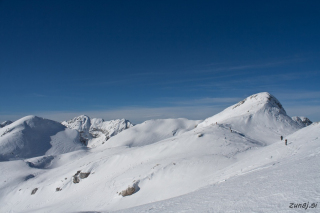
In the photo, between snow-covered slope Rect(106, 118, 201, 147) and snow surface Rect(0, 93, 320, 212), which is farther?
snow-covered slope Rect(106, 118, 201, 147)

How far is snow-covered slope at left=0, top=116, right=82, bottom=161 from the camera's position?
3662 inches

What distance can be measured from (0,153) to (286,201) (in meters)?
109

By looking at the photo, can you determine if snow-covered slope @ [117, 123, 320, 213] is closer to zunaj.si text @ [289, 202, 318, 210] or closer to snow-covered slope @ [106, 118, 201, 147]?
zunaj.si text @ [289, 202, 318, 210]

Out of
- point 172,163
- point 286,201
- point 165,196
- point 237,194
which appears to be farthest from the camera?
point 172,163

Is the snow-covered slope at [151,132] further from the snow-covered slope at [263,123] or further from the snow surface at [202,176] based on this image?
the snow-covered slope at [263,123]

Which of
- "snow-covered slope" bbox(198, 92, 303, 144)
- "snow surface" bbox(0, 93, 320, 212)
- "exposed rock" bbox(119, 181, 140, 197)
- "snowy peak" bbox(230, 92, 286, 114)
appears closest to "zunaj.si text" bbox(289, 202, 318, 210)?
"snow surface" bbox(0, 93, 320, 212)

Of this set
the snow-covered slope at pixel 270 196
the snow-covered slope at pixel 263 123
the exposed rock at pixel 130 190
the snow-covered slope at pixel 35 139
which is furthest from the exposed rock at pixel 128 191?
the snow-covered slope at pixel 35 139

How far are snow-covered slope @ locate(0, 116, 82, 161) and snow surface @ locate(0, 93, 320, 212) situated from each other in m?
39.1

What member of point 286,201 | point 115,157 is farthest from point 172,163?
point 286,201

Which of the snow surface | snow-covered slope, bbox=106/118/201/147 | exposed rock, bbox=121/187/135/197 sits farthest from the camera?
snow-covered slope, bbox=106/118/201/147

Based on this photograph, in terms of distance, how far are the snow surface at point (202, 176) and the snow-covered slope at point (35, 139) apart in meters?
39.1

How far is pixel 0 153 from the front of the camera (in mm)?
86562

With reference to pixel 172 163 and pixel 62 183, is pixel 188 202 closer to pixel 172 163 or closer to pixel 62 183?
pixel 172 163

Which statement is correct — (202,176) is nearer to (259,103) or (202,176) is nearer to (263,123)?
(263,123)
